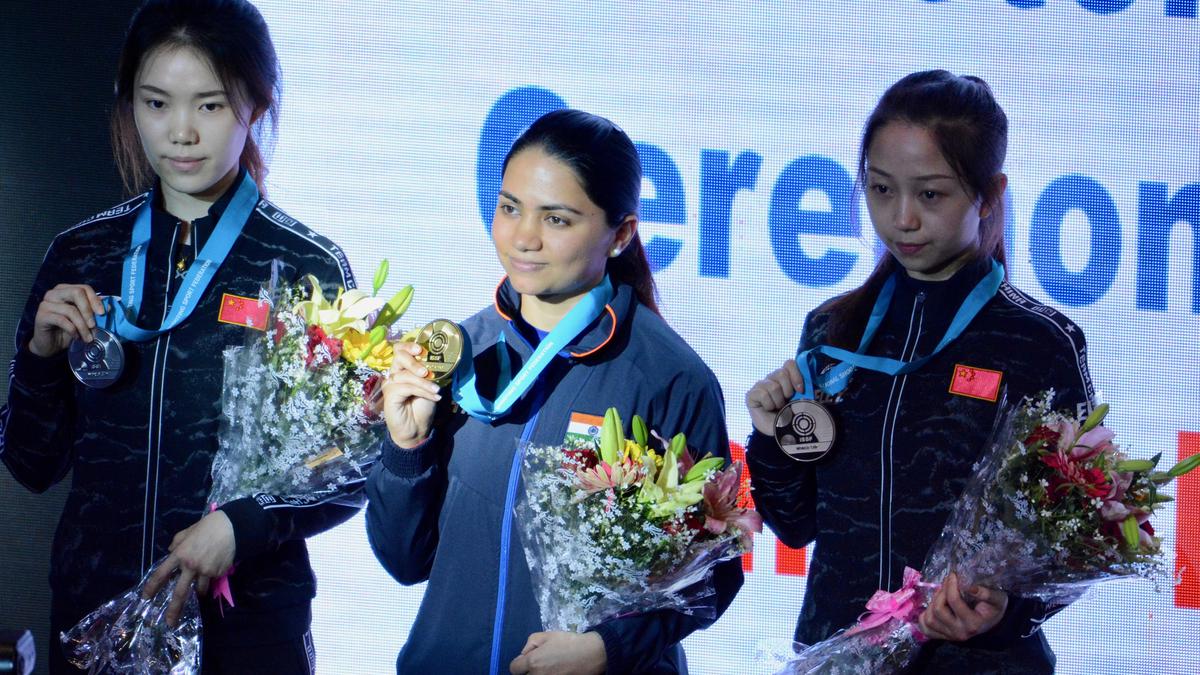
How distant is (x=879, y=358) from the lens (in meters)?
2.30

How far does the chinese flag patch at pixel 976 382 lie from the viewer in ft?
7.36

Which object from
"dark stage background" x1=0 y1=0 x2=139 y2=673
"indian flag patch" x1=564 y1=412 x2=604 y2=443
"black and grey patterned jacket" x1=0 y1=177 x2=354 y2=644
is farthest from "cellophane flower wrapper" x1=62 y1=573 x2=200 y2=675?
"dark stage background" x1=0 y1=0 x2=139 y2=673

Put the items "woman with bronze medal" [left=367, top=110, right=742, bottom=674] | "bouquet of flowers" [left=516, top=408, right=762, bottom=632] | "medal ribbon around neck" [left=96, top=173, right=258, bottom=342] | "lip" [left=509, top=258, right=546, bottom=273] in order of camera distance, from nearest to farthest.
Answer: "bouquet of flowers" [left=516, top=408, right=762, bottom=632], "woman with bronze medal" [left=367, top=110, right=742, bottom=674], "lip" [left=509, top=258, right=546, bottom=273], "medal ribbon around neck" [left=96, top=173, right=258, bottom=342]

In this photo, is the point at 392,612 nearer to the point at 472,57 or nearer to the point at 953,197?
the point at 472,57

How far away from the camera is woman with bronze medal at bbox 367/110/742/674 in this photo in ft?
6.93

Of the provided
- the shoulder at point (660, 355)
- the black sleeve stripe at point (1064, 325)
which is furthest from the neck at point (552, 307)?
the black sleeve stripe at point (1064, 325)

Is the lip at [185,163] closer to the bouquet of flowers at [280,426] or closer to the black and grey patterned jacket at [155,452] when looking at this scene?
the black and grey patterned jacket at [155,452]

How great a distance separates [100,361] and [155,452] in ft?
0.64

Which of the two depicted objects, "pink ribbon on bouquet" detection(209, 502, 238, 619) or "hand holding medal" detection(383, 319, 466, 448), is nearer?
"hand holding medal" detection(383, 319, 466, 448)

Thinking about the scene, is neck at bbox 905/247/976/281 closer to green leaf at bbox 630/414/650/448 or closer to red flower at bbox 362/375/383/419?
green leaf at bbox 630/414/650/448

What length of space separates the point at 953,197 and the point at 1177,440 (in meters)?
1.31

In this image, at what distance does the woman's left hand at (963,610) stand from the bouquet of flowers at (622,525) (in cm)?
34

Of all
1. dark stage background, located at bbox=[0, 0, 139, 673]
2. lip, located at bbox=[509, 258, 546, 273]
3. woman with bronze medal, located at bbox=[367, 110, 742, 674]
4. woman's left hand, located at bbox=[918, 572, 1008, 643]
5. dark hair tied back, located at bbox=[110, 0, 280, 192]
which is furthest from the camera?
dark stage background, located at bbox=[0, 0, 139, 673]

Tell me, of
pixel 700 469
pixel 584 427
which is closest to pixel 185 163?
pixel 584 427
